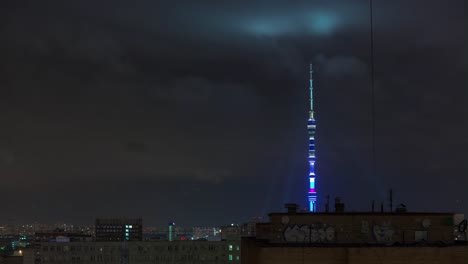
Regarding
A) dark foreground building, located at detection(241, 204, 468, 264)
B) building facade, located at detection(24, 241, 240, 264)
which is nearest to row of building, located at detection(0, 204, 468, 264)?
dark foreground building, located at detection(241, 204, 468, 264)

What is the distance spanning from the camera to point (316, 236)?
3484 centimetres

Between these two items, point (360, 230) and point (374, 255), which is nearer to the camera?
point (374, 255)

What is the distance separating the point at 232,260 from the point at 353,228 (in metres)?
93.0

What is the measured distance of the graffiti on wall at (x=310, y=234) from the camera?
114 ft

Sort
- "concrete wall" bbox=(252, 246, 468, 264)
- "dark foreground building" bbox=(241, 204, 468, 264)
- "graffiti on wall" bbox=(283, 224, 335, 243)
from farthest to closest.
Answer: "graffiti on wall" bbox=(283, 224, 335, 243) < "dark foreground building" bbox=(241, 204, 468, 264) < "concrete wall" bbox=(252, 246, 468, 264)

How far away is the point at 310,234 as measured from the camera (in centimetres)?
3491

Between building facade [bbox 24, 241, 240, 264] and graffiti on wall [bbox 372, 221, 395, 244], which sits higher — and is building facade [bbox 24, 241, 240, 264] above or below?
below

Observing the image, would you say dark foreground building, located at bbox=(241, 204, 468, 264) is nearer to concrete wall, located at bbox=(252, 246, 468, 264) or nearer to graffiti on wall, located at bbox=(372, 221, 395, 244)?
graffiti on wall, located at bbox=(372, 221, 395, 244)

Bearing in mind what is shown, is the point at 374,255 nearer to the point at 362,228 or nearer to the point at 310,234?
the point at 362,228

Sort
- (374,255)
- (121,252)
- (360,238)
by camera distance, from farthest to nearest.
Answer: (121,252) < (360,238) < (374,255)

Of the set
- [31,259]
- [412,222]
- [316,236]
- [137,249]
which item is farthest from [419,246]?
[31,259]

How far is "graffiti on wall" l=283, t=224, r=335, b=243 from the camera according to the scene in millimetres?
34875

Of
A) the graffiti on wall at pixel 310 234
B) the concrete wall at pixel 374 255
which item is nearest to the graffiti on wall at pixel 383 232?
the graffiti on wall at pixel 310 234

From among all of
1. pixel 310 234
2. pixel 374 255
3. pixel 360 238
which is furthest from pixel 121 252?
pixel 374 255
